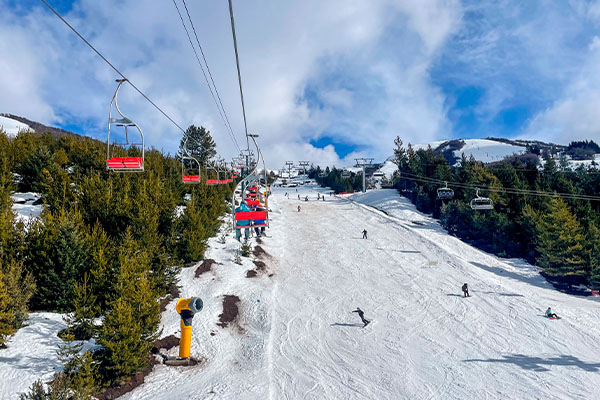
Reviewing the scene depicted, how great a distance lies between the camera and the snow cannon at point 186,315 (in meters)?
12.4

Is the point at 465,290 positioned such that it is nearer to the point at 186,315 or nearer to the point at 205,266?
Result: the point at 205,266

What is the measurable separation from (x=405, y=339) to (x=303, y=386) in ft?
23.7

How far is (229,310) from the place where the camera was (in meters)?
18.6

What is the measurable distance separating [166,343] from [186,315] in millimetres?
2729

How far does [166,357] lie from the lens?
13117 mm

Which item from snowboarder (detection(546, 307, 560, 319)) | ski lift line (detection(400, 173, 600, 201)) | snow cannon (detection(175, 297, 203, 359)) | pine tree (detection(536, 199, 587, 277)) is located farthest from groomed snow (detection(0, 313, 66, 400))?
ski lift line (detection(400, 173, 600, 201))

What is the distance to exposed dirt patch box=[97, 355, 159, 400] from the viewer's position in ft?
34.4

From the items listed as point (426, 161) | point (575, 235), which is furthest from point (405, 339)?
point (426, 161)

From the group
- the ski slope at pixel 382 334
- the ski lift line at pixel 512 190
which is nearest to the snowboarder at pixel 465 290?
the ski slope at pixel 382 334

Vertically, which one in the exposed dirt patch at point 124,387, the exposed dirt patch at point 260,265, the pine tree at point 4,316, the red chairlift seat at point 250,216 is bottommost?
the exposed dirt patch at point 124,387

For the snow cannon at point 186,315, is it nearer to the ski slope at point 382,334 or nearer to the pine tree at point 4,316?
the ski slope at point 382,334

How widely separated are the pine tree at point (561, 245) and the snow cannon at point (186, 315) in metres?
35.6

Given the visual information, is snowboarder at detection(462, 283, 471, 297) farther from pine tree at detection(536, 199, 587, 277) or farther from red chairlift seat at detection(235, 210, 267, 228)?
red chairlift seat at detection(235, 210, 267, 228)

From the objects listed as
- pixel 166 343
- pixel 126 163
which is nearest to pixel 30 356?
pixel 166 343
